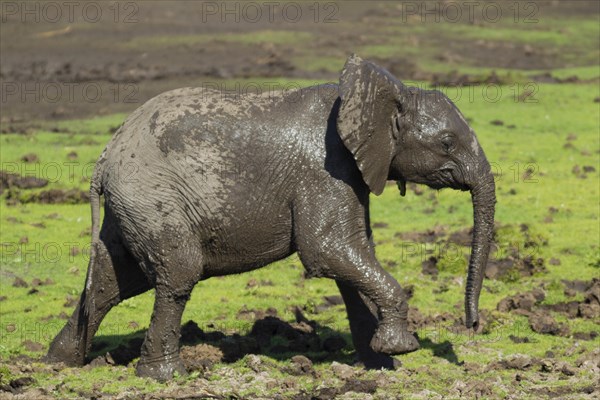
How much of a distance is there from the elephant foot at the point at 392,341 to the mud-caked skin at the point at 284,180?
12 mm

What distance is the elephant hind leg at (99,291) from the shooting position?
12820 mm

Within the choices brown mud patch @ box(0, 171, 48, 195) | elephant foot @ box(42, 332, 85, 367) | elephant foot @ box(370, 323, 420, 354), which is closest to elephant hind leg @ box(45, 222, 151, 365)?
elephant foot @ box(42, 332, 85, 367)

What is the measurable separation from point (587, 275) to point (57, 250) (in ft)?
25.6

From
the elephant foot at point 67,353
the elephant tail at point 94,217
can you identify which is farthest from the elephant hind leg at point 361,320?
the elephant foot at point 67,353

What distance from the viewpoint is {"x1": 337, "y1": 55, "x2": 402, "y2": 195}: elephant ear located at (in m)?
11.9

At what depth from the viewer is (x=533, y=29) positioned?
44.3 metres

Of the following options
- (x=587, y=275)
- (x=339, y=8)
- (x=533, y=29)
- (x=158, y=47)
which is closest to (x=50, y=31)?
(x=158, y=47)

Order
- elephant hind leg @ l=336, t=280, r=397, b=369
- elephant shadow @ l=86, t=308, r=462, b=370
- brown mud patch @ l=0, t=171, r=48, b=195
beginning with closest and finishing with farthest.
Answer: elephant hind leg @ l=336, t=280, r=397, b=369
elephant shadow @ l=86, t=308, r=462, b=370
brown mud patch @ l=0, t=171, r=48, b=195

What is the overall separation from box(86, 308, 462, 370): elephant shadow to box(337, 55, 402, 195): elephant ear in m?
2.32

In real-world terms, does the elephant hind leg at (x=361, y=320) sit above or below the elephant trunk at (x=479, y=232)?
below

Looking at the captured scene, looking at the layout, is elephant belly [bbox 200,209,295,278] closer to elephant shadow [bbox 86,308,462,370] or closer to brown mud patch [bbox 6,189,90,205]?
elephant shadow [bbox 86,308,462,370]

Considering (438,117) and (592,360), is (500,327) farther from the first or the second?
(438,117)

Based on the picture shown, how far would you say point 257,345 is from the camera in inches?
545

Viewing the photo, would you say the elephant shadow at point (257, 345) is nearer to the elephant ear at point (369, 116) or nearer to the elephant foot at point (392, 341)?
the elephant foot at point (392, 341)
